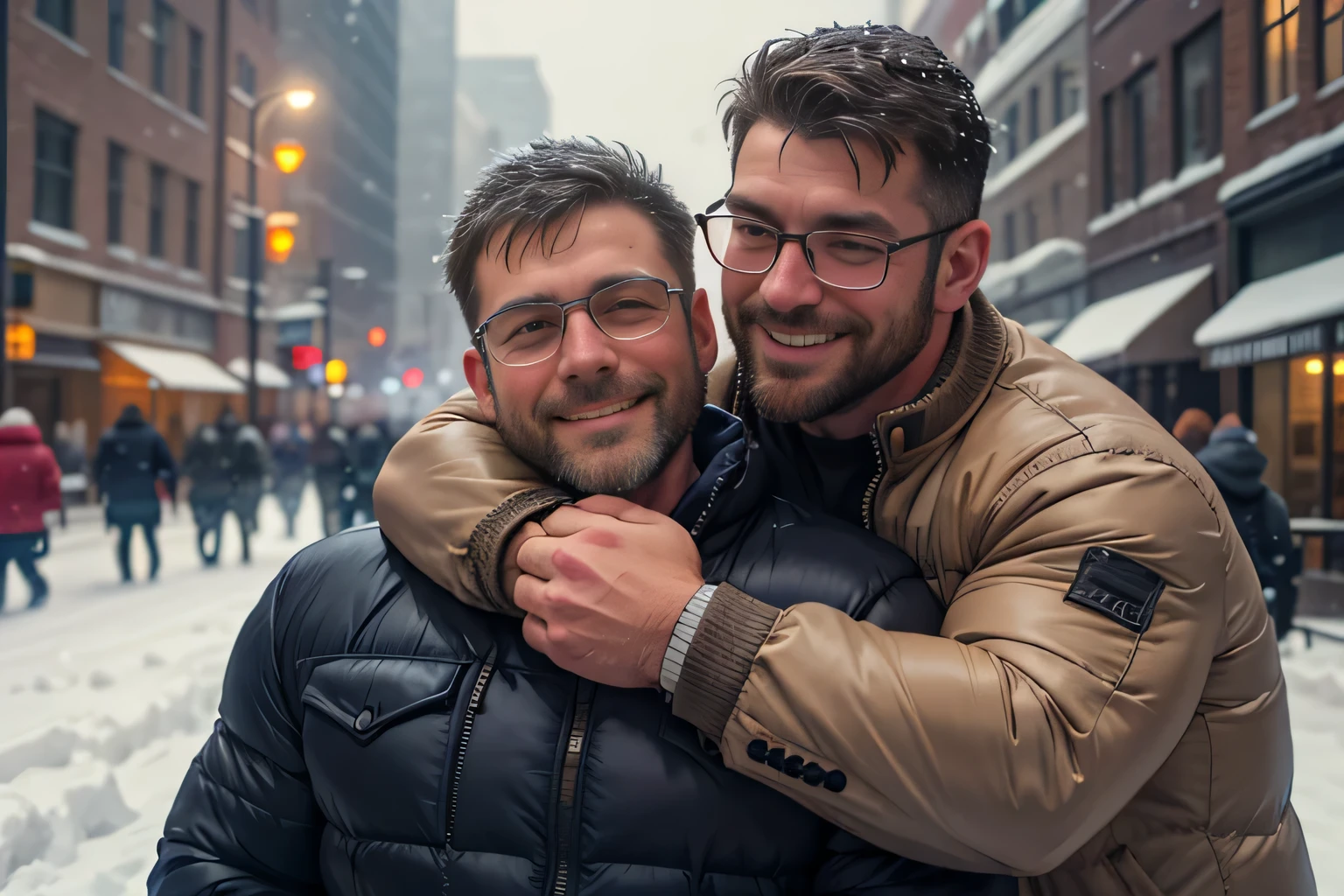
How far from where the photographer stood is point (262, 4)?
757 centimetres

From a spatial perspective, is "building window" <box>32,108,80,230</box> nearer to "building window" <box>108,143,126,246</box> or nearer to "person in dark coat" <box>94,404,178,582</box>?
"building window" <box>108,143,126,246</box>

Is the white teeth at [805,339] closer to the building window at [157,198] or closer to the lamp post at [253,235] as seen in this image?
the lamp post at [253,235]

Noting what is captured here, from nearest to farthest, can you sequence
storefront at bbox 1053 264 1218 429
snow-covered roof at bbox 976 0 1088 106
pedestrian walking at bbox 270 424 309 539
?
storefront at bbox 1053 264 1218 429
snow-covered roof at bbox 976 0 1088 106
pedestrian walking at bbox 270 424 309 539

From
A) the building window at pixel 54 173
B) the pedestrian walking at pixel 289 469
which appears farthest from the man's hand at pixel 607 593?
the pedestrian walking at pixel 289 469

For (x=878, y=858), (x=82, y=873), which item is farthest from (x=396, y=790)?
(x=82, y=873)

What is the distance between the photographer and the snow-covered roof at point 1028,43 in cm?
609

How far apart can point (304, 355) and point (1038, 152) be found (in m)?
6.99

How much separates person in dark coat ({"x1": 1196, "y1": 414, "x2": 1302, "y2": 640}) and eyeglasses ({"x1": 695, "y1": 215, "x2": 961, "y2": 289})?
298cm

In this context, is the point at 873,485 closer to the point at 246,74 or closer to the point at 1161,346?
the point at 1161,346

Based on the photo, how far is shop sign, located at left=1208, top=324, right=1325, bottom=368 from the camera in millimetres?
4109

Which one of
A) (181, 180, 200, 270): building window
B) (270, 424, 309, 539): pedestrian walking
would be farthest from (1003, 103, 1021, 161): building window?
(270, 424, 309, 539): pedestrian walking

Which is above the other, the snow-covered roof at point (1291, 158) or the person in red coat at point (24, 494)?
the snow-covered roof at point (1291, 158)

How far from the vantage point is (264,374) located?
8.89 metres

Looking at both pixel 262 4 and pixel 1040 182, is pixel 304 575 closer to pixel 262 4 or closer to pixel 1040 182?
pixel 1040 182
